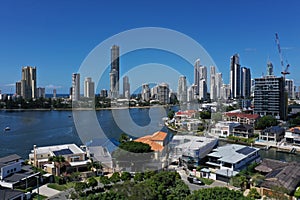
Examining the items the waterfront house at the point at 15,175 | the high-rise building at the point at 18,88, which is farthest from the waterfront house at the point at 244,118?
the high-rise building at the point at 18,88

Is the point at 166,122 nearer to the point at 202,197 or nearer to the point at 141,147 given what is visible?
the point at 141,147

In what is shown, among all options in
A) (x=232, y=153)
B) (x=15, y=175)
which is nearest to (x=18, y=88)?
(x=15, y=175)

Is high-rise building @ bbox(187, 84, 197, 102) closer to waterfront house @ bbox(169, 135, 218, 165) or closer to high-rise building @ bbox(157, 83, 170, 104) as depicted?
high-rise building @ bbox(157, 83, 170, 104)

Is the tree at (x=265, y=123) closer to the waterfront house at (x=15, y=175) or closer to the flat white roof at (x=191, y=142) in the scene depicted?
the flat white roof at (x=191, y=142)

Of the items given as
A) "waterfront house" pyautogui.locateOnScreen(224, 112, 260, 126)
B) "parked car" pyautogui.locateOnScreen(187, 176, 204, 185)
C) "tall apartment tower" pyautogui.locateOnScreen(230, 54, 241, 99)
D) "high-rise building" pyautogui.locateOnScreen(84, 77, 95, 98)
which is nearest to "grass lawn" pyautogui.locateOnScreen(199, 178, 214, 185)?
"parked car" pyautogui.locateOnScreen(187, 176, 204, 185)

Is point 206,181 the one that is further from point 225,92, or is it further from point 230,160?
point 225,92
